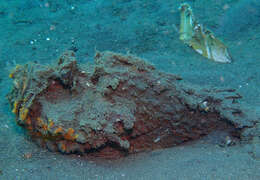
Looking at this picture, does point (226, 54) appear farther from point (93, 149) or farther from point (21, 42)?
point (21, 42)

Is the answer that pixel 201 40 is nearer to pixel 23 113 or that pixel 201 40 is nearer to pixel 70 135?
pixel 70 135

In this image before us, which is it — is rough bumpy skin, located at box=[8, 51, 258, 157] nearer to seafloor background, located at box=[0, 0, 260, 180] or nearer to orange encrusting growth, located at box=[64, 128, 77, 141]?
orange encrusting growth, located at box=[64, 128, 77, 141]

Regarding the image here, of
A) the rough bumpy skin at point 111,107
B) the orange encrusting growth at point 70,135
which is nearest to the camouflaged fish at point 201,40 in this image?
the rough bumpy skin at point 111,107

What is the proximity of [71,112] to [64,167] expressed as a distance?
63cm

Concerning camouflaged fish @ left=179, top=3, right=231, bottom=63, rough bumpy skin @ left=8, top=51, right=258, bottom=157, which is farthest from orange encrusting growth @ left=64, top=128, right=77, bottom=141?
camouflaged fish @ left=179, top=3, right=231, bottom=63

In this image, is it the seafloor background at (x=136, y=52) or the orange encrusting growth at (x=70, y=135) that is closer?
the seafloor background at (x=136, y=52)

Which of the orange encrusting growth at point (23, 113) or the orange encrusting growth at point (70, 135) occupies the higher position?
the orange encrusting growth at point (23, 113)

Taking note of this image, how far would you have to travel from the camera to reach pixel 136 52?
5.82 m

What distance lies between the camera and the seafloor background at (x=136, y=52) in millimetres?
2461

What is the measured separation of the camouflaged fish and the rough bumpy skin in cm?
217

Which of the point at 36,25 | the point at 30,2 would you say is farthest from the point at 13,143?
the point at 30,2

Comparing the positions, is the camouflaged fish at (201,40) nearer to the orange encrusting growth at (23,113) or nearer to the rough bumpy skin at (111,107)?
the rough bumpy skin at (111,107)

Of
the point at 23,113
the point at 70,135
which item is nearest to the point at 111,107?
the point at 70,135

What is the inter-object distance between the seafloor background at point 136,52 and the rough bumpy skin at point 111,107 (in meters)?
0.21
